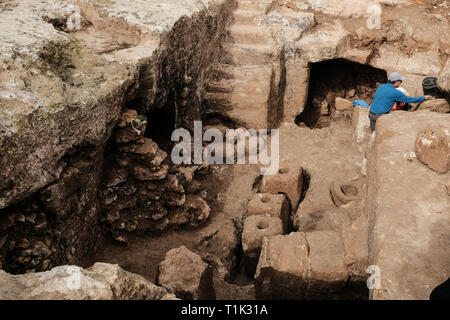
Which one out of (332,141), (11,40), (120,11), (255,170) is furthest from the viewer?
(332,141)

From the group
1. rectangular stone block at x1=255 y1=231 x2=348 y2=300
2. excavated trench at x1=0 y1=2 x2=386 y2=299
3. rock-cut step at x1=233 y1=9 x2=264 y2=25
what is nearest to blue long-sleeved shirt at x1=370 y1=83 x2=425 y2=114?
excavated trench at x1=0 y1=2 x2=386 y2=299

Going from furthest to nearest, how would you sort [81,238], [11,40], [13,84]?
[81,238]
[11,40]
[13,84]

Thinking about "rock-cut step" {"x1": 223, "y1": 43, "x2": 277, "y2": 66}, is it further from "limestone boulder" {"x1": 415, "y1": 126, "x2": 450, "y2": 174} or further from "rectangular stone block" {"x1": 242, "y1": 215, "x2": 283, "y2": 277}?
"limestone boulder" {"x1": 415, "y1": 126, "x2": 450, "y2": 174}

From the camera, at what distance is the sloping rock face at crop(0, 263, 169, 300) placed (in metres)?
2.37

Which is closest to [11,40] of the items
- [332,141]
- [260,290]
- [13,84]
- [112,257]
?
[13,84]

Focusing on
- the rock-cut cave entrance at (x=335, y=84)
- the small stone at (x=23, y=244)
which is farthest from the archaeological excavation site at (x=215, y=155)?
the rock-cut cave entrance at (x=335, y=84)

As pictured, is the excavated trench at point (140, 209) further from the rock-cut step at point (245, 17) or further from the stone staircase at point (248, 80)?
the rock-cut step at point (245, 17)

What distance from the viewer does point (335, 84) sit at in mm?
9250

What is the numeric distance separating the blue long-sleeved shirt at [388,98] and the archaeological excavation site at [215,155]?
0.03 m

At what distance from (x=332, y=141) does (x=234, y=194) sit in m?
2.08

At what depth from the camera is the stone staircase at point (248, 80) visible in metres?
7.15

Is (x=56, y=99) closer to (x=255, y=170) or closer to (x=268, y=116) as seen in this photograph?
(x=255, y=170)

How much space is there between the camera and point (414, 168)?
4207mm

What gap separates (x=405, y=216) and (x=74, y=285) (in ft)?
8.58
